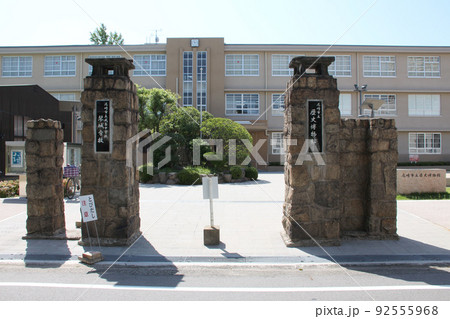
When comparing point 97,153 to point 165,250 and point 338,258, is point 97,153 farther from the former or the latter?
point 338,258

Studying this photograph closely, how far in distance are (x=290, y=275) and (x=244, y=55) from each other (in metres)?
27.3

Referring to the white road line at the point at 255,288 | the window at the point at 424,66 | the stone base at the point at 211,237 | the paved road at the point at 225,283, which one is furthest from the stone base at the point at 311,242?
the window at the point at 424,66

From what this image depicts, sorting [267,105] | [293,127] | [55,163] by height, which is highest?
[267,105]

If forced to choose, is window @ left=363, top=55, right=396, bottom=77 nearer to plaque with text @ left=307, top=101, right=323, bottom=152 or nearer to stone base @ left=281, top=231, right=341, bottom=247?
plaque with text @ left=307, top=101, right=323, bottom=152

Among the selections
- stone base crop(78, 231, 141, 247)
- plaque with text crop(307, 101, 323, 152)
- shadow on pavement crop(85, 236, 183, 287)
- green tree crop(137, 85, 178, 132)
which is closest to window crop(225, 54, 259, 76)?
green tree crop(137, 85, 178, 132)

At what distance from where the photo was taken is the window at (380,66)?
98.6 feet

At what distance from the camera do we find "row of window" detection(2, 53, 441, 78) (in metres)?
30.1

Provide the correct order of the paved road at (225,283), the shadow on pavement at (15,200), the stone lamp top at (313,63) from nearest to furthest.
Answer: the paved road at (225,283), the stone lamp top at (313,63), the shadow on pavement at (15,200)

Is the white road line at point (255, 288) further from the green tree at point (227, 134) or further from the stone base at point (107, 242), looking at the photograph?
the green tree at point (227, 134)

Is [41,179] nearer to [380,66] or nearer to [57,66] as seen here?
[57,66]

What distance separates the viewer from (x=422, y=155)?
30.3 metres

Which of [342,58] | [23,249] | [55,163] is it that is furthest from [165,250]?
[342,58]

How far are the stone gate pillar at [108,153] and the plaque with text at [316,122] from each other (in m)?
3.81

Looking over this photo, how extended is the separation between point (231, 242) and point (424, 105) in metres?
30.4
